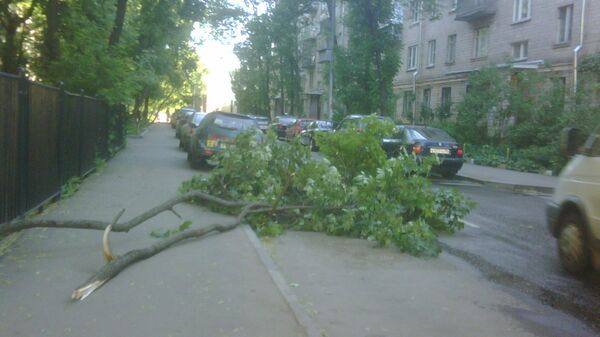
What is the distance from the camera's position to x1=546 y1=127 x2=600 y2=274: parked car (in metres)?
6.68

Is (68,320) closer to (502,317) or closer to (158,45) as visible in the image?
(502,317)

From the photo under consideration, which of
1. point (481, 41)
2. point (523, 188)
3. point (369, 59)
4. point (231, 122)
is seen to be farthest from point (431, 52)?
point (231, 122)

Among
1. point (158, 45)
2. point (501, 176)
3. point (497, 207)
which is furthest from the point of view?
point (158, 45)

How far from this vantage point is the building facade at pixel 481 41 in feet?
85.5

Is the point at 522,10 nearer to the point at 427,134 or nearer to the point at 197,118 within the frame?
the point at 427,134

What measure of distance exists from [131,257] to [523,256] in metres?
4.94

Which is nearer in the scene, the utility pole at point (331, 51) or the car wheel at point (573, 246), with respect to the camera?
the car wheel at point (573, 246)

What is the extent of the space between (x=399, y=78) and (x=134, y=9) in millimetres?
21229

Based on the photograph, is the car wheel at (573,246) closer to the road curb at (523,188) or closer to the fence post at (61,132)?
the fence post at (61,132)

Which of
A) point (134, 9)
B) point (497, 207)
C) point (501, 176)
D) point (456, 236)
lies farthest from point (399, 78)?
point (456, 236)

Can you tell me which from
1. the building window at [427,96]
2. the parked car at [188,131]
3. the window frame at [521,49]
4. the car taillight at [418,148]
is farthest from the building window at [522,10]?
the parked car at [188,131]

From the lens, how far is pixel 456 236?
31.9ft

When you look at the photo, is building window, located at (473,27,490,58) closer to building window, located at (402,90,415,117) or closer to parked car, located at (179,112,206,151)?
building window, located at (402,90,415,117)

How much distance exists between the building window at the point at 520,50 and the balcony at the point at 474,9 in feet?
8.63
